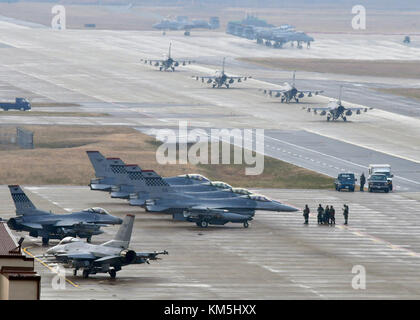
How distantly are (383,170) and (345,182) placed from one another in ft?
22.4

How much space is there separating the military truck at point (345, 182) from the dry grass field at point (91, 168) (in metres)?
2.87

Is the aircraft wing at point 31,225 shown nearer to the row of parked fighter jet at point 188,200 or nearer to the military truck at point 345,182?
the row of parked fighter jet at point 188,200

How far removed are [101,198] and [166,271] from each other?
3269 cm

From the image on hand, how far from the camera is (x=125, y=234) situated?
70.7 meters

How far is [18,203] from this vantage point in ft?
266

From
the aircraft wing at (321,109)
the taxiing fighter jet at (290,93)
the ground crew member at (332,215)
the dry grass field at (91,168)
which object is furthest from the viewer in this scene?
the taxiing fighter jet at (290,93)

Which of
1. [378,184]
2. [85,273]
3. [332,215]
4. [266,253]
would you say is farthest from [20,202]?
[378,184]

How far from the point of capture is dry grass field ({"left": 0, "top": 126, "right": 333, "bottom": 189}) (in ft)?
386

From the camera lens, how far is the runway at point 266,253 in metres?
68.8

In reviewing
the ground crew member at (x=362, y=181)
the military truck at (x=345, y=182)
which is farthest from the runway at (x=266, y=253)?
the ground crew member at (x=362, y=181)

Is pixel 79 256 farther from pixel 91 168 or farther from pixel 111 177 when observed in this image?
pixel 91 168

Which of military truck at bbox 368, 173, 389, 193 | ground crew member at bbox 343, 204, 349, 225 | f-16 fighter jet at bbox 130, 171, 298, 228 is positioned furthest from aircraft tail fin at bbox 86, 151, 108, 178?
military truck at bbox 368, 173, 389, 193

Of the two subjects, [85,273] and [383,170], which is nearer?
[85,273]
